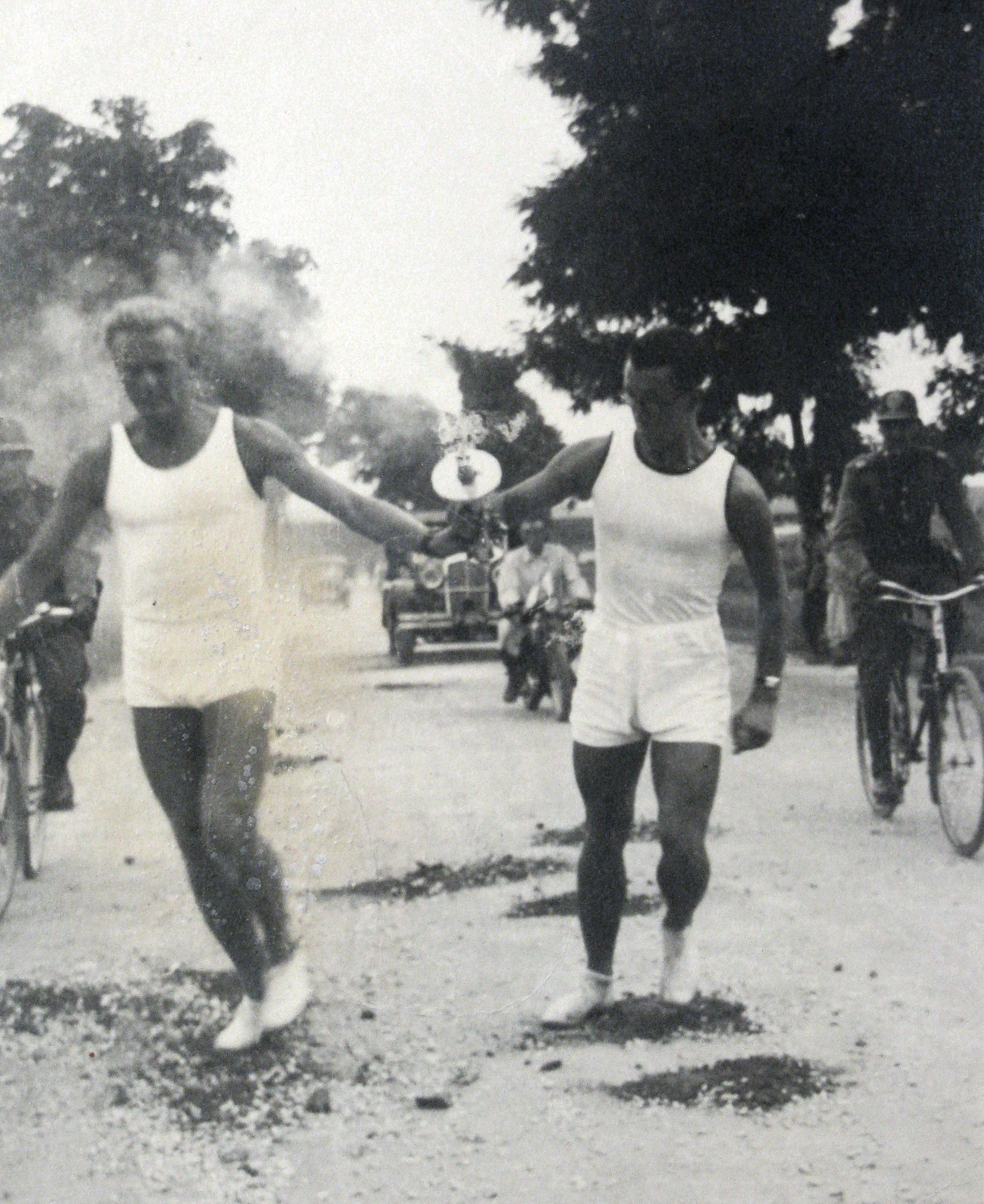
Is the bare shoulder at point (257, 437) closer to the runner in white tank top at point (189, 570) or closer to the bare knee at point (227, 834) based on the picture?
the runner in white tank top at point (189, 570)

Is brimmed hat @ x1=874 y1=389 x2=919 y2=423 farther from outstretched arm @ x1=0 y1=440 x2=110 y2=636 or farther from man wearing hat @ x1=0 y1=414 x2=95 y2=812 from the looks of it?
outstretched arm @ x1=0 y1=440 x2=110 y2=636

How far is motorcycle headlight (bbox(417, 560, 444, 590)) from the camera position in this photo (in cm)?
420

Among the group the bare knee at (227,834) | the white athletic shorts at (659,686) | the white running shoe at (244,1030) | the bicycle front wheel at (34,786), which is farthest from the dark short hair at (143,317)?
the bicycle front wheel at (34,786)

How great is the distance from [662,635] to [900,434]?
2.49 m

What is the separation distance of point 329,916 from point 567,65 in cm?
267

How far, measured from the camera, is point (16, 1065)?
396cm

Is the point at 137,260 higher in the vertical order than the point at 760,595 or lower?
higher

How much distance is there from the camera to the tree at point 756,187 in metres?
4.56

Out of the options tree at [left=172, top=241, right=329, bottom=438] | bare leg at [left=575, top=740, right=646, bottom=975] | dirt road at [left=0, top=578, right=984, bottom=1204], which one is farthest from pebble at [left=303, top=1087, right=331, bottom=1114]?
tree at [left=172, top=241, right=329, bottom=438]

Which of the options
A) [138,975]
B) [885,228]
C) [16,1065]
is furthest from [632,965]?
[885,228]

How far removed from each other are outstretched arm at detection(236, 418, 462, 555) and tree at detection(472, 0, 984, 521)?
781mm

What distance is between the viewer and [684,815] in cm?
402

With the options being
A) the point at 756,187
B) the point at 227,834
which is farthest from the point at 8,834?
the point at 756,187

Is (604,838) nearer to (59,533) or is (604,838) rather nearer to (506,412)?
(506,412)
